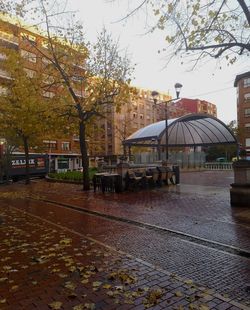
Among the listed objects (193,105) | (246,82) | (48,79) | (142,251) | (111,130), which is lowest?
(142,251)

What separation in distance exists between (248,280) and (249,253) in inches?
46.3

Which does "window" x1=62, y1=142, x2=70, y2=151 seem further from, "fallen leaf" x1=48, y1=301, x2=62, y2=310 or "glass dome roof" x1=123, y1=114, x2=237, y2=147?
"fallen leaf" x1=48, y1=301, x2=62, y2=310

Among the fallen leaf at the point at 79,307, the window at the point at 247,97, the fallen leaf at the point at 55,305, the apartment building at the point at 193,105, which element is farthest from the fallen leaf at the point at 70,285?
the apartment building at the point at 193,105

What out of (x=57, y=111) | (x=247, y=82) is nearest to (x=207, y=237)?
(x=57, y=111)

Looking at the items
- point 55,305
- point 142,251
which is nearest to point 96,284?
point 55,305

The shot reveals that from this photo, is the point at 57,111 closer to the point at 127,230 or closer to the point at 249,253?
the point at 127,230

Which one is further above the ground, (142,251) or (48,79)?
(48,79)

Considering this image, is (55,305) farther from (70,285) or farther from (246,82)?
(246,82)

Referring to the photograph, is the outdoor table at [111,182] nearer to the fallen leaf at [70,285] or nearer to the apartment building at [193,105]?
the fallen leaf at [70,285]

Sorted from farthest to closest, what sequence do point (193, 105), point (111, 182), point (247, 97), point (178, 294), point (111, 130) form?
1. point (193, 105)
2. point (111, 130)
3. point (247, 97)
4. point (111, 182)
5. point (178, 294)

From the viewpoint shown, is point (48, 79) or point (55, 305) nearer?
point (55, 305)

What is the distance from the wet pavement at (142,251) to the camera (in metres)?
3.73

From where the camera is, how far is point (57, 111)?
15.8 m

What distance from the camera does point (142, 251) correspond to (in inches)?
222
